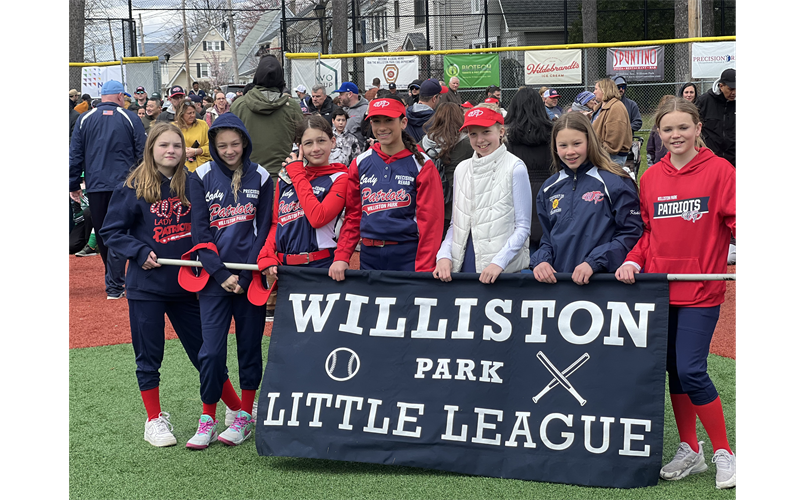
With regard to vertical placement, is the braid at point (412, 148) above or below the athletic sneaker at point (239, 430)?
above

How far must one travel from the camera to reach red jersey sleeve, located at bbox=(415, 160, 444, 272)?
4.59m

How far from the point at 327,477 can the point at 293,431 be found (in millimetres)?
311

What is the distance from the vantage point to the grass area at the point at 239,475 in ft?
12.4

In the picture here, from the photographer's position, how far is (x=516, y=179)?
450 centimetres

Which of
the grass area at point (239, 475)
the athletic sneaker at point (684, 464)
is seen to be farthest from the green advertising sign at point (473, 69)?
the athletic sneaker at point (684, 464)

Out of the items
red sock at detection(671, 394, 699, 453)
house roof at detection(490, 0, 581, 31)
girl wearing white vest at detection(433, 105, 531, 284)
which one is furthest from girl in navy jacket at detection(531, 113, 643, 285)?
house roof at detection(490, 0, 581, 31)

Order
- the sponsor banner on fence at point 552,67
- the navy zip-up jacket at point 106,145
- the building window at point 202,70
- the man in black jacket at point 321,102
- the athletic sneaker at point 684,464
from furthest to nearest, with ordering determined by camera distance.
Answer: the building window at point 202,70, the sponsor banner on fence at point 552,67, the man in black jacket at point 321,102, the navy zip-up jacket at point 106,145, the athletic sneaker at point 684,464

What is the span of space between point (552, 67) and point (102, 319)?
11208 mm

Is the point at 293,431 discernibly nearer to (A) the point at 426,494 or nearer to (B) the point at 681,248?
(A) the point at 426,494

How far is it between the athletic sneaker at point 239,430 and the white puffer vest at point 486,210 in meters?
1.54

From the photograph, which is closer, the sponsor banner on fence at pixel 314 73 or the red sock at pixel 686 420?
the red sock at pixel 686 420

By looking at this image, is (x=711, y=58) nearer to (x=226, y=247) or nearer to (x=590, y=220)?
(x=590, y=220)

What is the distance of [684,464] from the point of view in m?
3.94

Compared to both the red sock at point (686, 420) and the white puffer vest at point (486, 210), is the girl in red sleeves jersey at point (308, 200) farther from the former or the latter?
the red sock at point (686, 420)
